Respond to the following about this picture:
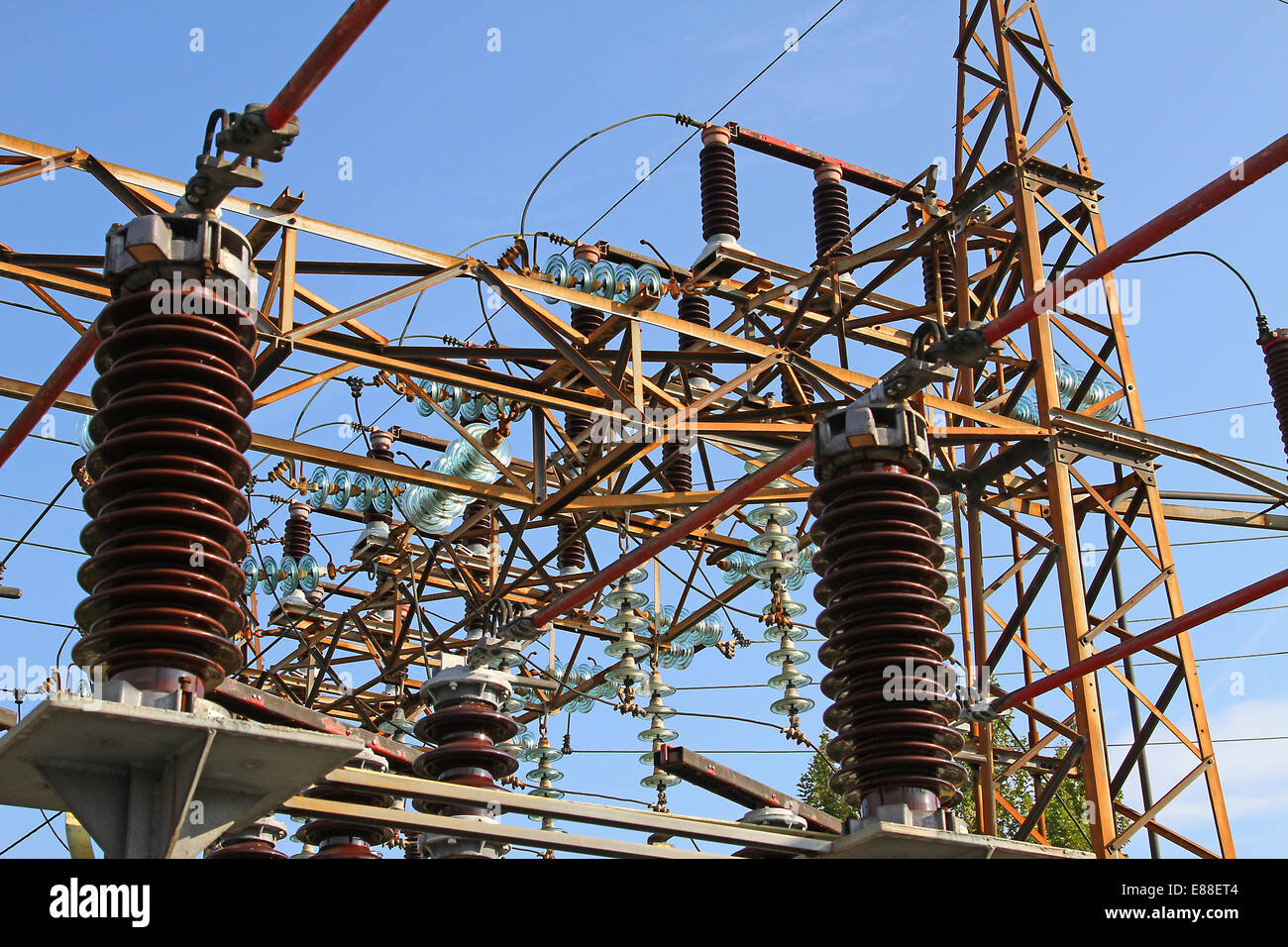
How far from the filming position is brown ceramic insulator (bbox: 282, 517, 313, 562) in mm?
21125

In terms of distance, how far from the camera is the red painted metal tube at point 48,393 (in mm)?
9219

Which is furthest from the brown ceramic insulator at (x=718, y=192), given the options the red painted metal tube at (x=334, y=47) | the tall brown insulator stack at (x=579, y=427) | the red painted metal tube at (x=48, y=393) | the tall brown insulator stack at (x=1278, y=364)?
the red painted metal tube at (x=334, y=47)

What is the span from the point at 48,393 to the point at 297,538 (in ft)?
39.5

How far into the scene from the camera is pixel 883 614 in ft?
20.3

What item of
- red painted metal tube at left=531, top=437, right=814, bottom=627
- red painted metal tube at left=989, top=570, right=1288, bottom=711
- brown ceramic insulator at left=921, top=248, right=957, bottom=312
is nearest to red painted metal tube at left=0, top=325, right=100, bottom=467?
red painted metal tube at left=531, top=437, right=814, bottom=627

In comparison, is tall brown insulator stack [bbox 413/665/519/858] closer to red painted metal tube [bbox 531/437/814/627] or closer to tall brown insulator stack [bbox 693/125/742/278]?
red painted metal tube [bbox 531/437/814/627]

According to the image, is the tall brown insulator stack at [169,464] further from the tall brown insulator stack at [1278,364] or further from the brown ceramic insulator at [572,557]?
the brown ceramic insulator at [572,557]

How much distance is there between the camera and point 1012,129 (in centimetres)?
1366

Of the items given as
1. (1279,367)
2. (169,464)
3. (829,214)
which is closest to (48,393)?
(169,464)

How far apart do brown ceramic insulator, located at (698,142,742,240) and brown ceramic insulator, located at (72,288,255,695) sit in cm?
1049

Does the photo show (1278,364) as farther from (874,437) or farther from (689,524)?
(874,437)
